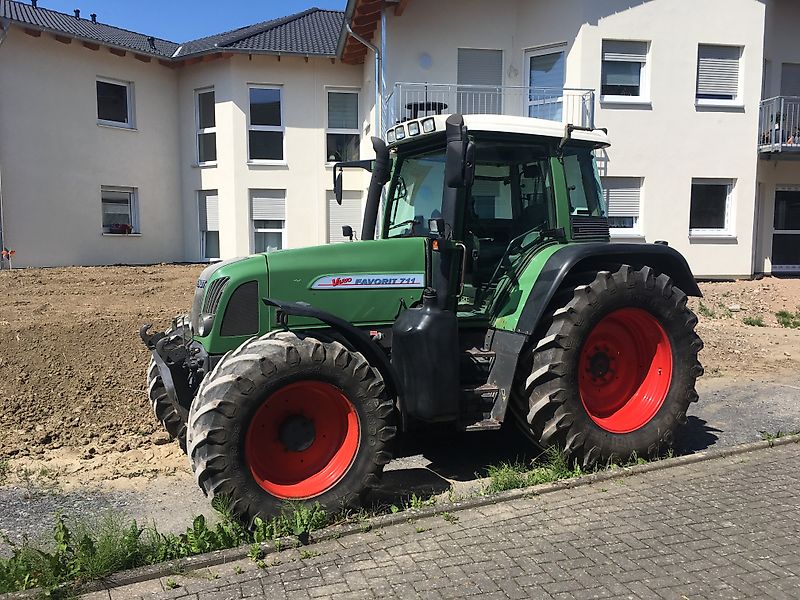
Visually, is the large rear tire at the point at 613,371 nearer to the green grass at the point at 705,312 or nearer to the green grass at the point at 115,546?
the green grass at the point at 115,546

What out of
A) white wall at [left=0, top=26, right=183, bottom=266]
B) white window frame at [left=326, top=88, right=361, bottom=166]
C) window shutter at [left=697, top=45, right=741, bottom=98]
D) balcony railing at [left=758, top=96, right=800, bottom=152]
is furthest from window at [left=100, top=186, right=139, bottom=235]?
balcony railing at [left=758, top=96, right=800, bottom=152]

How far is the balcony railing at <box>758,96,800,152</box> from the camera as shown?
48.8 ft

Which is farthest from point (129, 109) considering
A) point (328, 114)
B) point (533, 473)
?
point (533, 473)

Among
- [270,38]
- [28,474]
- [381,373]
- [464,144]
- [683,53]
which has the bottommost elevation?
[28,474]

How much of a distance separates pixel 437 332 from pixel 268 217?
13375 millimetres

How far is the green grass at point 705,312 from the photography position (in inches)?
467

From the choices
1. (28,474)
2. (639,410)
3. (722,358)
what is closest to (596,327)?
(639,410)

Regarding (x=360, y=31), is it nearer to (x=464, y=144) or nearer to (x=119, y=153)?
(x=119, y=153)

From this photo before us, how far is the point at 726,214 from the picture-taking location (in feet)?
50.1

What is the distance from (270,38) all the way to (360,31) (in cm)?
292

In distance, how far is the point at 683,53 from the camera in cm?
1458

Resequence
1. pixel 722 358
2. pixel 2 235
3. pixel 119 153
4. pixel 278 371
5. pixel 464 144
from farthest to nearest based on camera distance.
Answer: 1. pixel 119 153
2. pixel 2 235
3. pixel 722 358
4. pixel 464 144
5. pixel 278 371

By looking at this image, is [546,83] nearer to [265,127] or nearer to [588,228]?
[265,127]

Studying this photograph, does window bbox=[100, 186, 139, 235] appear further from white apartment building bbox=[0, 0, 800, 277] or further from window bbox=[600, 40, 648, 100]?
window bbox=[600, 40, 648, 100]
